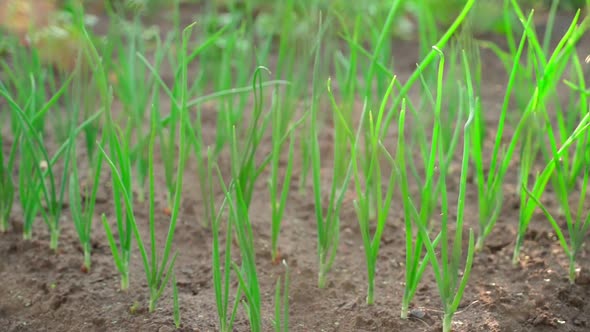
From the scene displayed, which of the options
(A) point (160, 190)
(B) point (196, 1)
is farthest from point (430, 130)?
(B) point (196, 1)

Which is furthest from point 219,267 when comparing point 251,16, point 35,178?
point 251,16

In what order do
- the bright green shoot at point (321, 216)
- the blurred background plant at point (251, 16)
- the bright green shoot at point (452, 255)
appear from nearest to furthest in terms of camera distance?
the bright green shoot at point (452, 255)
the bright green shoot at point (321, 216)
the blurred background plant at point (251, 16)

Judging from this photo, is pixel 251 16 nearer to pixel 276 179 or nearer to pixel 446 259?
pixel 276 179

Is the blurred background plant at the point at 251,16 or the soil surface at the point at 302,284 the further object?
the blurred background plant at the point at 251,16

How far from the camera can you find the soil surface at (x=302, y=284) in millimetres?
1493

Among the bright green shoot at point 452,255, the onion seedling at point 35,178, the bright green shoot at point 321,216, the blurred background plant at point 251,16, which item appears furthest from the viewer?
Answer: the blurred background plant at point 251,16

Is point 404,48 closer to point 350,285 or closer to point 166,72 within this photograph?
point 166,72

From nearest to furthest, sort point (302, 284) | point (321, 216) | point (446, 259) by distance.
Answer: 1. point (446, 259)
2. point (321, 216)
3. point (302, 284)

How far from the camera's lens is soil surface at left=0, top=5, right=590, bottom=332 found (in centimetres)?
149

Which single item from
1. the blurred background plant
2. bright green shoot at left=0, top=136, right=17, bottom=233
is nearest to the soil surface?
bright green shoot at left=0, top=136, right=17, bottom=233

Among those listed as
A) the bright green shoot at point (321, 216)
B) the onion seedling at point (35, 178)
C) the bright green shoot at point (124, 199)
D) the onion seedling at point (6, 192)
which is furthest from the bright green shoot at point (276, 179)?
the onion seedling at point (6, 192)

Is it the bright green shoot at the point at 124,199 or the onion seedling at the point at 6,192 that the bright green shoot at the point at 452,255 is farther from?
the onion seedling at the point at 6,192

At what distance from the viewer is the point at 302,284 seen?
1624mm

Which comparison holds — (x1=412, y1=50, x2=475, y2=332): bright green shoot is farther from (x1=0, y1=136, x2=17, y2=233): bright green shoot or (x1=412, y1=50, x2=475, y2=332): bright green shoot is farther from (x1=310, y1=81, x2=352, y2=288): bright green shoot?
(x1=0, y1=136, x2=17, y2=233): bright green shoot
